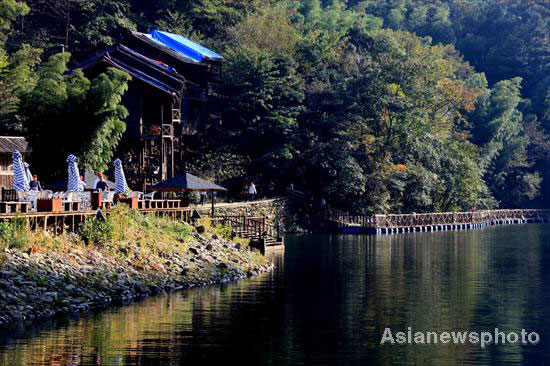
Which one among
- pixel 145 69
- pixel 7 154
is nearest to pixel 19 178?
pixel 7 154

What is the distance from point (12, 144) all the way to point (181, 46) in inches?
1152

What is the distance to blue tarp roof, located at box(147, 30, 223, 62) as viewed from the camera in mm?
80062

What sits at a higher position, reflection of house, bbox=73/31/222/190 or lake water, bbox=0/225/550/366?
reflection of house, bbox=73/31/222/190

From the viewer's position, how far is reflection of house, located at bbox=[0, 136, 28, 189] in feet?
172

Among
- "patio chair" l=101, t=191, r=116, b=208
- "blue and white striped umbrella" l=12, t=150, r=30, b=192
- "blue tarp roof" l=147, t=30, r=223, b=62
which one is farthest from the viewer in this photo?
"blue tarp roof" l=147, t=30, r=223, b=62

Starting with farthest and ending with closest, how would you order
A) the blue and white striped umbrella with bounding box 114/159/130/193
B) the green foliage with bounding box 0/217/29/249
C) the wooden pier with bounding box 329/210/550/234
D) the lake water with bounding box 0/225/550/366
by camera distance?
the wooden pier with bounding box 329/210/550/234 → the blue and white striped umbrella with bounding box 114/159/130/193 → the green foliage with bounding box 0/217/29/249 → the lake water with bounding box 0/225/550/366

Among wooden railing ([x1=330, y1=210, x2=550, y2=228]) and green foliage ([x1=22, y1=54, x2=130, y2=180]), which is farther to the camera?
wooden railing ([x1=330, y1=210, x2=550, y2=228])

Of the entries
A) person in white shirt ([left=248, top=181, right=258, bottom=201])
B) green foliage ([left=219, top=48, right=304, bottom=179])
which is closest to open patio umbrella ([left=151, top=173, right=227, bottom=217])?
person in white shirt ([left=248, top=181, right=258, bottom=201])

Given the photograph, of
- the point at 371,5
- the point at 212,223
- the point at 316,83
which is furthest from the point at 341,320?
the point at 371,5

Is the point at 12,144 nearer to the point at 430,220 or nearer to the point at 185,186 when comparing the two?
the point at 185,186

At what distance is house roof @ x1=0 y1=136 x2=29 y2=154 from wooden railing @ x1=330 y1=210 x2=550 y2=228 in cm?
3042

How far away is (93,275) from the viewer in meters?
40.2

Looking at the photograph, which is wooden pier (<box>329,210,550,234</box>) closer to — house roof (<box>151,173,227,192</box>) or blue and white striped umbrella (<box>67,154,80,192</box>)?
house roof (<box>151,173,227,192</box>)

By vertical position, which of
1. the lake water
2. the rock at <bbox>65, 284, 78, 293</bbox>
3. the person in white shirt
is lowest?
the lake water
